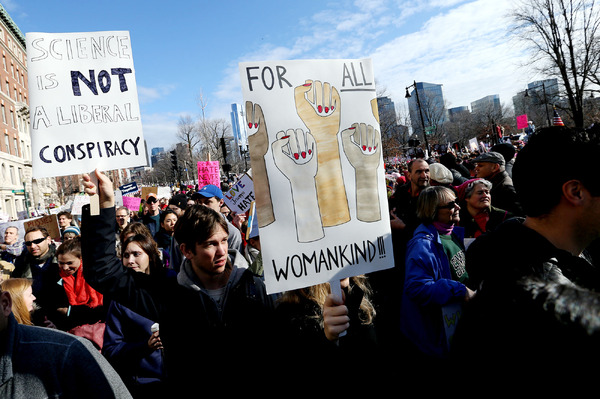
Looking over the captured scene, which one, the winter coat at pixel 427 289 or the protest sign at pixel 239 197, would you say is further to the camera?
the protest sign at pixel 239 197

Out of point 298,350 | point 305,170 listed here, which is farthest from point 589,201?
point 298,350

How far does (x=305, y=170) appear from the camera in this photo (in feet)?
6.45

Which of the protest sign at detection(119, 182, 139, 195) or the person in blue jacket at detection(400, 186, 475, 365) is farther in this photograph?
the protest sign at detection(119, 182, 139, 195)

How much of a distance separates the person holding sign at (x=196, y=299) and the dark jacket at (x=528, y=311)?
1.32 meters

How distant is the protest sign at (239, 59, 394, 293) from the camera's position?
1.92 metres

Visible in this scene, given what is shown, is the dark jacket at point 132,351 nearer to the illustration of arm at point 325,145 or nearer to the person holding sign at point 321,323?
the person holding sign at point 321,323

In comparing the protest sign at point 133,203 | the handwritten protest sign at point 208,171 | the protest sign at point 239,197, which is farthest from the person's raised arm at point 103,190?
the protest sign at point 133,203

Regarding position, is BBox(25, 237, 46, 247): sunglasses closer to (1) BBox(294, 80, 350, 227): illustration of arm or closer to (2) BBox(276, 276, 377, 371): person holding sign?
(2) BBox(276, 276, 377, 371): person holding sign

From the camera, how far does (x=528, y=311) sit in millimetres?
967

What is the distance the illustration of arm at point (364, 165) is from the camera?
2086 mm

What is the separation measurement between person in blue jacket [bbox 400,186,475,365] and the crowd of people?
1 centimetres

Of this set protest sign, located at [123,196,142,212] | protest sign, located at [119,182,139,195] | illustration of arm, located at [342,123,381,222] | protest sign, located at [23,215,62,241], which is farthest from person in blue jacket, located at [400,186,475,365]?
protest sign, located at [119,182,139,195]

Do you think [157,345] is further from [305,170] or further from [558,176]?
[558,176]

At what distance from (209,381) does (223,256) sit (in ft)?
2.40
